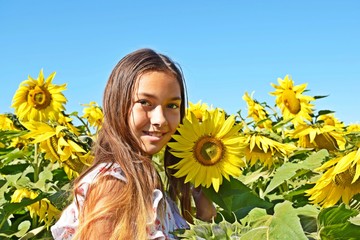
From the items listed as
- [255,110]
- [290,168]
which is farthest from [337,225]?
[255,110]

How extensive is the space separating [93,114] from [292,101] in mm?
869

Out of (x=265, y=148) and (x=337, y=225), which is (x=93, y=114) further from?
(x=337, y=225)

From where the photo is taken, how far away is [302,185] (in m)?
1.93

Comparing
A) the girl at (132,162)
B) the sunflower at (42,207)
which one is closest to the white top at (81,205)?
the girl at (132,162)

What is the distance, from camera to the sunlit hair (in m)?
1.51

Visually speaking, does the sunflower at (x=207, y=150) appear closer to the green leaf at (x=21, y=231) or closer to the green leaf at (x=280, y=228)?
the green leaf at (x=280, y=228)

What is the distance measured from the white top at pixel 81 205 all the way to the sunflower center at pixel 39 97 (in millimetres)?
1142

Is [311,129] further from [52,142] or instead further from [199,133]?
[52,142]

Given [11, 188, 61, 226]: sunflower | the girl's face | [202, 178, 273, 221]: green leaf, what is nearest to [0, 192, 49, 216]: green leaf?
[11, 188, 61, 226]: sunflower

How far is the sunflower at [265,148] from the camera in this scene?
195 cm

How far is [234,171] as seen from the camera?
1.62 metres

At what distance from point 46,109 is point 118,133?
1161 mm

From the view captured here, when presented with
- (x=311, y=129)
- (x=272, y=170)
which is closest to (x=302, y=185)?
(x=272, y=170)

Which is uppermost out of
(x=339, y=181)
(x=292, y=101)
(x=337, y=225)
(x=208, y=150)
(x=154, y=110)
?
(x=292, y=101)
